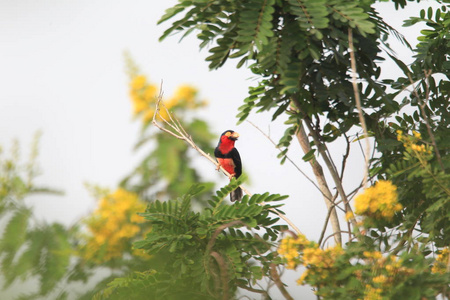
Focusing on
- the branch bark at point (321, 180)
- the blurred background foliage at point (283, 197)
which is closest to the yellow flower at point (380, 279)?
the blurred background foliage at point (283, 197)

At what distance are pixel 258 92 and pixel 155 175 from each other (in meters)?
1.31

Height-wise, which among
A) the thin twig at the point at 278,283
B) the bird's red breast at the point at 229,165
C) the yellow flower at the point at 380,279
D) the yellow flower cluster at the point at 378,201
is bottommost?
the yellow flower at the point at 380,279

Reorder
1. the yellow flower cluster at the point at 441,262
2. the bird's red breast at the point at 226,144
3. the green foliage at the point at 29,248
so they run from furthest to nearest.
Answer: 1. the bird's red breast at the point at 226,144
2. the yellow flower cluster at the point at 441,262
3. the green foliage at the point at 29,248

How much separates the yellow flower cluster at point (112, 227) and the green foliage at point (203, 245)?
33.4 inches

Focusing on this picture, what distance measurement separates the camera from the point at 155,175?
3.88 feet

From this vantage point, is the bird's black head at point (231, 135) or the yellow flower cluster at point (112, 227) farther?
the bird's black head at point (231, 135)

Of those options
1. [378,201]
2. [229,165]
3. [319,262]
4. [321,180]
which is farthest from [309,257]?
[229,165]

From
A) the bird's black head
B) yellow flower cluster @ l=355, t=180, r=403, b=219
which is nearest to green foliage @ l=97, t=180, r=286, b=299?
yellow flower cluster @ l=355, t=180, r=403, b=219

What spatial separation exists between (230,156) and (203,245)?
1.85 m

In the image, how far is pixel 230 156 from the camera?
12.9 ft

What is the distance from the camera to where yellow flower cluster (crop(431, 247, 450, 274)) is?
1.95 metres

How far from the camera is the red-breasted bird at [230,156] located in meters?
3.88

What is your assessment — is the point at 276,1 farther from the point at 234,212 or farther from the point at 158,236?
the point at 158,236

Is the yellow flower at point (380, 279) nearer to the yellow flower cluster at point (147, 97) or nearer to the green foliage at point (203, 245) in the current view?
the green foliage at point (203, 245)
